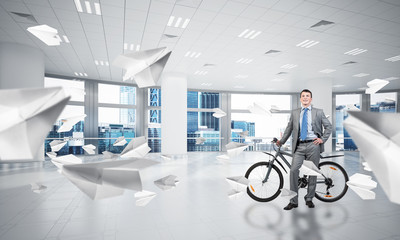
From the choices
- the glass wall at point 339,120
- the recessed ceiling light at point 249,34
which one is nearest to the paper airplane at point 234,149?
the recessed ceiling light at point 249,34

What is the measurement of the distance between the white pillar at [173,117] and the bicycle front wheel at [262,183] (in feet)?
17.9

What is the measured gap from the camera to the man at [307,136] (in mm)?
2453

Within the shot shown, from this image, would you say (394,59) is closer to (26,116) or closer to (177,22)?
(177,22)

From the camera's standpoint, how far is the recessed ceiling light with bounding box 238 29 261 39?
489cm

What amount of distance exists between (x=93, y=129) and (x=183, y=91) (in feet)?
15.0

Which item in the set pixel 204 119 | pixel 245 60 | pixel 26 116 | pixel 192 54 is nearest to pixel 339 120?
pixel 204 119

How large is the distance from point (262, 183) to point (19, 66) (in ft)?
22.3

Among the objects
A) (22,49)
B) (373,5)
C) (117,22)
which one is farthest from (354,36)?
(22,49)

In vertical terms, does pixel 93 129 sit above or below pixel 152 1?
below

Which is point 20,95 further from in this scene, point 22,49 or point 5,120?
point 22,49

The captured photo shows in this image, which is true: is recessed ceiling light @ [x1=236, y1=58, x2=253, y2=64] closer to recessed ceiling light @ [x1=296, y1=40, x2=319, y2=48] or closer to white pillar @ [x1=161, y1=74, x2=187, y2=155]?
recessed ceiling light @ [x1=296, y1=40, x2=319, y2=48]

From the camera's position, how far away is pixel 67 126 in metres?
1.99

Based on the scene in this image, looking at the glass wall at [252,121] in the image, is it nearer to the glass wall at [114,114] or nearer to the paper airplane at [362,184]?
the glass wall at [114,114]

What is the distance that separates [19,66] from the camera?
18.9 feet
